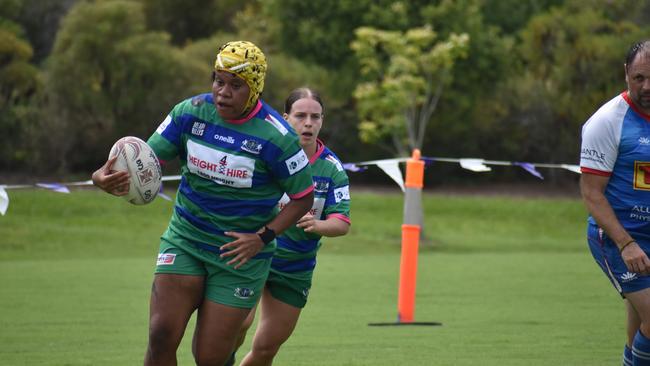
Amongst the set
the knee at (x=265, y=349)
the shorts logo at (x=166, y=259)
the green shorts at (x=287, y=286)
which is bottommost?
the knee at (x=265, y=349)

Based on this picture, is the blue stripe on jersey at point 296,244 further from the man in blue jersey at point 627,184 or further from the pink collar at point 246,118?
the man in blue jersey at point 627,184

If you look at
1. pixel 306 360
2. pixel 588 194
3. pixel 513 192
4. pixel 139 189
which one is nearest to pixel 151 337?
pixel 139 189

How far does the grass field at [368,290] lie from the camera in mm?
10055

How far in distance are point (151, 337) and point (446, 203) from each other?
1134 inches

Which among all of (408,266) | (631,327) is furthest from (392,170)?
Result: (631,327)

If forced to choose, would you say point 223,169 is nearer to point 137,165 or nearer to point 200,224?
point 200,224

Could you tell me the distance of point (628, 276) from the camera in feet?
21.8

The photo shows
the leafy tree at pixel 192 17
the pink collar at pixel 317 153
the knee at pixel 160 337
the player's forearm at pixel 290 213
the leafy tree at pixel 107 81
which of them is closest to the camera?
the knee at pixel 160 337

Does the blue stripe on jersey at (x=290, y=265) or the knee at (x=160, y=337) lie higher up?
the blue stripe on jersey at (x=290, y=265)

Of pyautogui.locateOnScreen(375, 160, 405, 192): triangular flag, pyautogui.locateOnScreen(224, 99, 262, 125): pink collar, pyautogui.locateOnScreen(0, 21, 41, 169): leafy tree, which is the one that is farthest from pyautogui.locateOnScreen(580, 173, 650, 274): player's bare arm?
pyautogui.locateOnScreen(0, 21, 41, 169): leafy tree

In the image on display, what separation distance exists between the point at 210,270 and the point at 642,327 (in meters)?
2.67

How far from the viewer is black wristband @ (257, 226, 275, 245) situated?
6375mm

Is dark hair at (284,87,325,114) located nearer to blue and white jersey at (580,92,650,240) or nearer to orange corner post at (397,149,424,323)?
blue and white jersey at (580,92,650,240)

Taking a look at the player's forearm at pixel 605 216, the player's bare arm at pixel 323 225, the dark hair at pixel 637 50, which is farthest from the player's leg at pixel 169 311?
the dark hair at pixel 637 50
